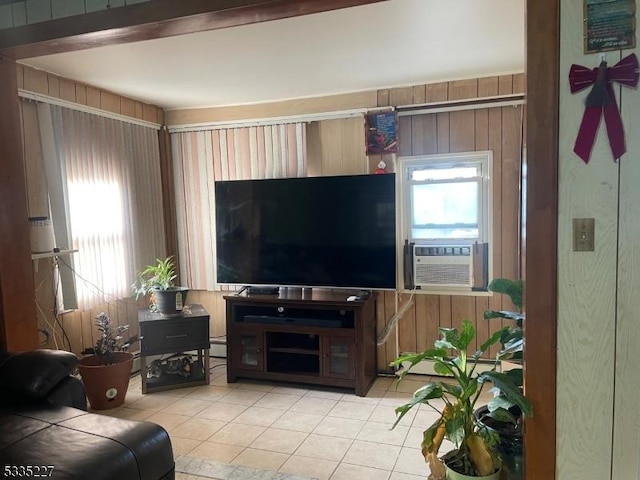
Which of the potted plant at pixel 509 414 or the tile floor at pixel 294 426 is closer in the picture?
Result: the potted plant at pixel 509 414

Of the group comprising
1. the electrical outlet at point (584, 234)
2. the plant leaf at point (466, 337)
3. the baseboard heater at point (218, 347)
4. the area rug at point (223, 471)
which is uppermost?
the electrical outlet at point (584, 234)

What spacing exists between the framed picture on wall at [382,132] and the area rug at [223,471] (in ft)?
8.03

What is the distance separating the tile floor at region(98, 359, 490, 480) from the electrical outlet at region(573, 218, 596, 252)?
4.79 feet

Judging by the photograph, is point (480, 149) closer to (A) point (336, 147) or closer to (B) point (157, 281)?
(A) point (336, 147)

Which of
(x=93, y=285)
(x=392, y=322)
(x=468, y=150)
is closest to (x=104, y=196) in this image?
(x=93, y=285)

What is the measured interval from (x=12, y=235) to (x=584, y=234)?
8.80 ft

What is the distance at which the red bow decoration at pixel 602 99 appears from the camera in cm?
153

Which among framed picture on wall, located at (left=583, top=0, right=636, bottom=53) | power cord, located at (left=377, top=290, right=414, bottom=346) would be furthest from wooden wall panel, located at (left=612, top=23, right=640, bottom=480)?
power cord, located at (left=377, top=290, right=414, bottom=346)

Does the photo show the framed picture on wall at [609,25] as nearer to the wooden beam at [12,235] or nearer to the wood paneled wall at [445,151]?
the wood paneled wall at [445,151]

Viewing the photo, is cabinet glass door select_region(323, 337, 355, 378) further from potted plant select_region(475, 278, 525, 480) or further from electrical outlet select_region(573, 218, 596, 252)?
electrical outlet select_region(573, 218, 596, 252)

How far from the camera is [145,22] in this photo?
2014mm

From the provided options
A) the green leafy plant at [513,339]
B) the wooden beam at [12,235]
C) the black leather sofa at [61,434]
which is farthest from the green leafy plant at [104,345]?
the green leafy plant at [513,339]

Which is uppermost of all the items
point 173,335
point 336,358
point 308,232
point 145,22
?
point 145,22

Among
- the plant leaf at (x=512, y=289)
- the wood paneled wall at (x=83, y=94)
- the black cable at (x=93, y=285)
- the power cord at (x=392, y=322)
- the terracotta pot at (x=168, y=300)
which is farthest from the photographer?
the power cord at (x=392, y=322)
